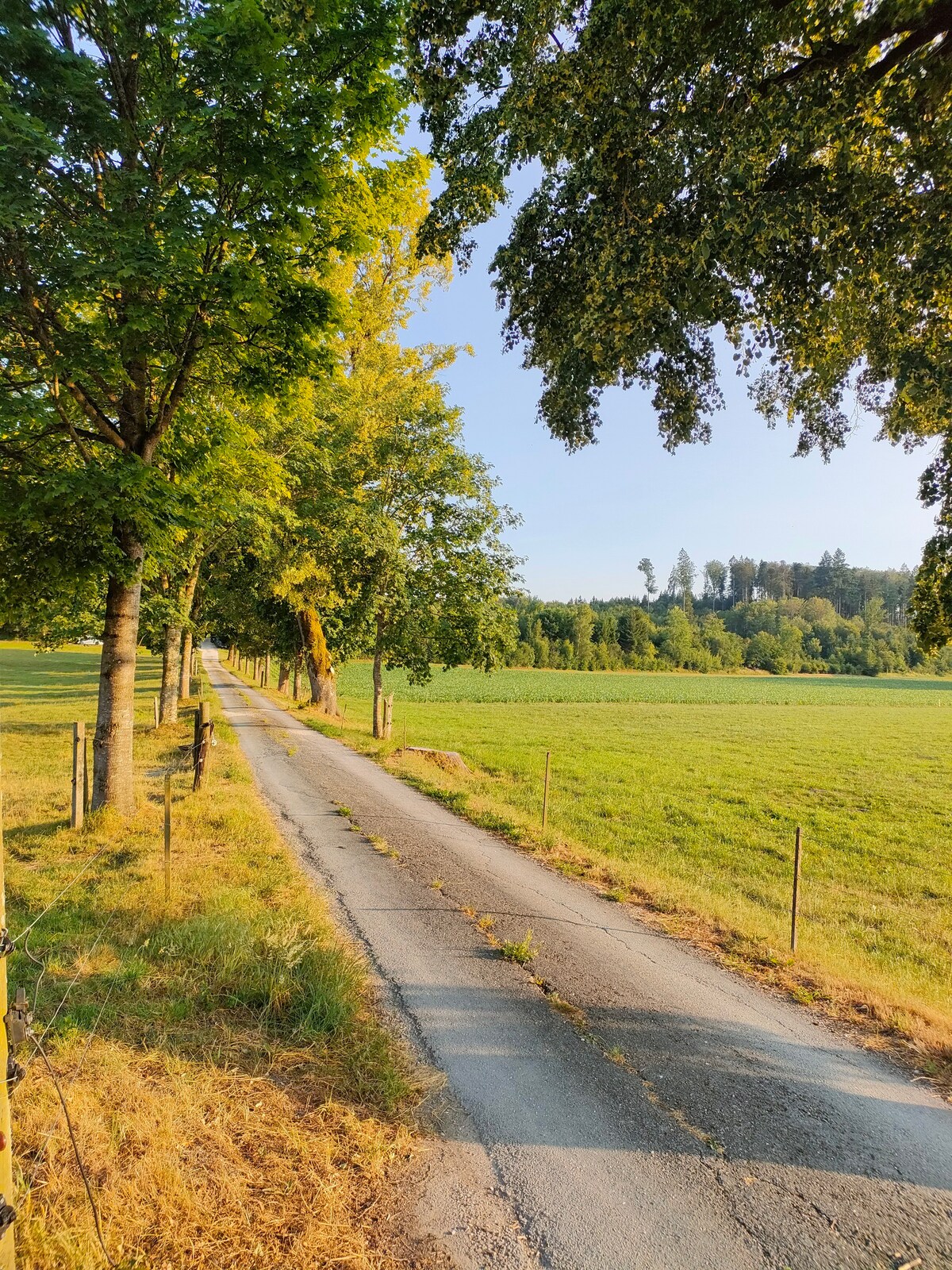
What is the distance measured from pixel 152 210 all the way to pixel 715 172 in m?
5.56

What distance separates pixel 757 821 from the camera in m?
16.6

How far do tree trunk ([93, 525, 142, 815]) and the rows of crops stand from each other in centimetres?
3731

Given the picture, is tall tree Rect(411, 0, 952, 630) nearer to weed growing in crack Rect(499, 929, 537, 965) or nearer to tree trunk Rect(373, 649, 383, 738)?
weed growing in crack Rect(499, 929, 537, 965)

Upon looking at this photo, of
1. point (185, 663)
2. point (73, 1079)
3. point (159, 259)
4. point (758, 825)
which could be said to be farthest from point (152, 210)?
point (185, 663)

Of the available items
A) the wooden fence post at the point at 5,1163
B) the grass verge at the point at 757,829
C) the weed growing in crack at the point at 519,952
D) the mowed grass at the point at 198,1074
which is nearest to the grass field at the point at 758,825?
the grass verge at the point at 757,829

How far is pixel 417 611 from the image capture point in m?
20.2

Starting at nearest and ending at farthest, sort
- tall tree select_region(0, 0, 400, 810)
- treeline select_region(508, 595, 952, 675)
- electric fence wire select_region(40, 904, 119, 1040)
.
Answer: electric fence wire select_region(40, 904, 119, 1040), tall tree select_region(0, 0, 400, 810), treeline select_region(508, 595, 952, 675)

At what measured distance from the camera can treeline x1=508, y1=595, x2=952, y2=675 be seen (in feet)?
397

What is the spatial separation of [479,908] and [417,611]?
1328 centimetres

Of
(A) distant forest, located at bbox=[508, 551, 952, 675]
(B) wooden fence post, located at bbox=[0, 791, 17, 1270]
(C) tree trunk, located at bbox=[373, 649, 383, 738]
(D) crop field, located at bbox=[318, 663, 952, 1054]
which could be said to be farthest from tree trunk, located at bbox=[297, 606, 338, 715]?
(A) distant forest, located at bbox=[508, 551, 952, 675]

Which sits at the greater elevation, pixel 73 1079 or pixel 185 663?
pixel 185 663

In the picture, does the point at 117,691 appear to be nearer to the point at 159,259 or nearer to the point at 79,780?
the point at 79,780

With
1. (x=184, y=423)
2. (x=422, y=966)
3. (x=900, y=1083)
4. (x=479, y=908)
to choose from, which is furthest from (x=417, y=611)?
(x=900, y=1083)

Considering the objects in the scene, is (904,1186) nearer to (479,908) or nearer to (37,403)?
(479,908)
